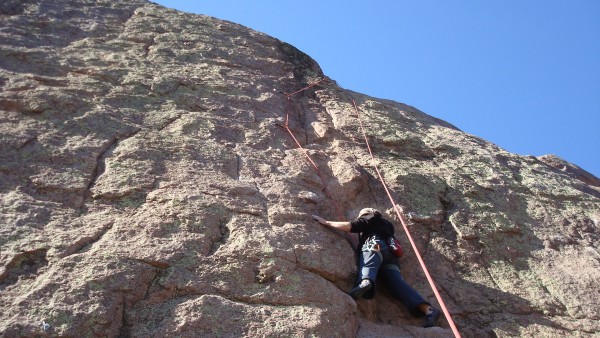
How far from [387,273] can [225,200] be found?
1.66 meters

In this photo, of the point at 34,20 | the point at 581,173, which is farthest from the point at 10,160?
the point at 581,173

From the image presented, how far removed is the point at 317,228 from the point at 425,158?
2812mm

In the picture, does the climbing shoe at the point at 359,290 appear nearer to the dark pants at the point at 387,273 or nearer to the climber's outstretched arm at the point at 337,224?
the dark pants at the point at 387,273

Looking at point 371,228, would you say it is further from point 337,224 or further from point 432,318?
point 432,318

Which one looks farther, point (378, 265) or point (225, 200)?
point (225, 200)

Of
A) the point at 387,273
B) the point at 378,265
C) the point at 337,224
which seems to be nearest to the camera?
the point at 378,265

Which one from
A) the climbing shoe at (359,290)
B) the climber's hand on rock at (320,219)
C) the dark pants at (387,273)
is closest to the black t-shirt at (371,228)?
the dark pants at (387,273)

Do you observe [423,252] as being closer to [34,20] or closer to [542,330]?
[542,330]

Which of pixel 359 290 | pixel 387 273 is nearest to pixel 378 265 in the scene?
pixel 387 273

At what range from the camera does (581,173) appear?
9.94 m

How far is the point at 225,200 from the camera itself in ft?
17.3

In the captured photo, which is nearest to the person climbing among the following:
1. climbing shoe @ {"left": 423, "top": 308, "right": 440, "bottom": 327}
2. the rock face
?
climbing shoe @ {"left": 423, "top": 308, "right": 440, "bottom": 327}

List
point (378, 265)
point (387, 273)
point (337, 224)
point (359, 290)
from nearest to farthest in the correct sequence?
point (359, 290) → point (378, 265) → point (387, 273) → point (337, 224)

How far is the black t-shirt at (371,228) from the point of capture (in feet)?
17.8
